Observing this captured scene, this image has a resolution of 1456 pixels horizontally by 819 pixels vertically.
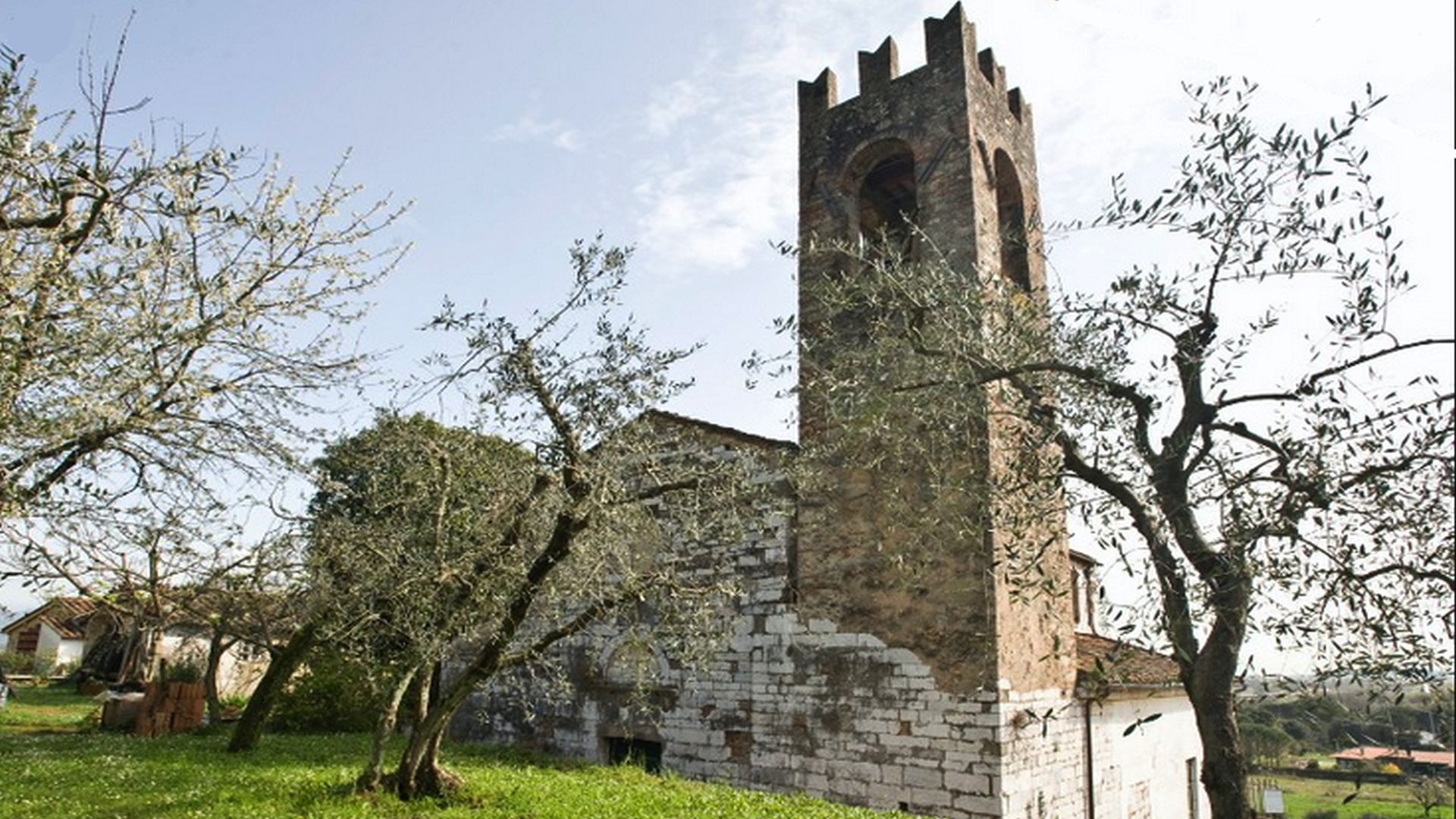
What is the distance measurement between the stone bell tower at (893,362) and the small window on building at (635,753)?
12.3 ft

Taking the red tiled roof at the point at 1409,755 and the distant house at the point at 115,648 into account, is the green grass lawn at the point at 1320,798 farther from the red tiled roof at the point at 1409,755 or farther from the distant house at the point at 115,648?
the distant house at the point at 115,648

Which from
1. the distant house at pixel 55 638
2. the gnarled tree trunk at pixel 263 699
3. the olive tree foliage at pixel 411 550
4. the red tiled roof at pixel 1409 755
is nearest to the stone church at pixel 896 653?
the olive tree foliage at pixel 411 550

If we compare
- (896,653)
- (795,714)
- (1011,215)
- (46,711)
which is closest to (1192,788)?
(896,653)

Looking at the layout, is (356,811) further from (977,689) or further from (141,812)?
(977,689)

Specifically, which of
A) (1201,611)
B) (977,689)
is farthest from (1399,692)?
(977,689)

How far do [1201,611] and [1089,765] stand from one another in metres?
7.63

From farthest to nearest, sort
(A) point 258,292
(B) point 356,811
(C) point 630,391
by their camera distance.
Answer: (C) point 630,391, (B) point 356,811, (A) point 258,292

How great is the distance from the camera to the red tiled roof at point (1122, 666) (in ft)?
17.8

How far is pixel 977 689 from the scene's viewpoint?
10.3m

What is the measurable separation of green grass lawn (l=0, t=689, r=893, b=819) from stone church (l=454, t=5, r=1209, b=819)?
3.50 ft

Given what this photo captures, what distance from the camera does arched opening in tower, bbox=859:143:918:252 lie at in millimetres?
14656

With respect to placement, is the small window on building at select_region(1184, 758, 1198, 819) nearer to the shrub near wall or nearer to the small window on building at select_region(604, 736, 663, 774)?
the small window on building at select_region(604, 736, 663, 774)

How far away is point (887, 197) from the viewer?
1537cm

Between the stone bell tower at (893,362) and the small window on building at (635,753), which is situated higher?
the stone bell tower at (893,362)
